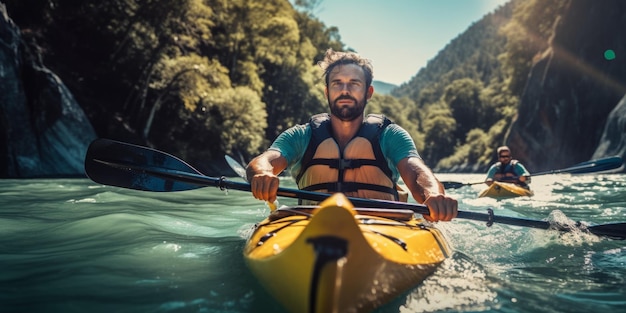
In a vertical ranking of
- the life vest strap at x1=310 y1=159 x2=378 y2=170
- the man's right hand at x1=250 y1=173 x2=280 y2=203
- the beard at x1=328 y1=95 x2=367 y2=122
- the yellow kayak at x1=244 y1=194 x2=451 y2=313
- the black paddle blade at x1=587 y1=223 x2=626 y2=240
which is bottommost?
the black paddle blade at x1=587 y1=223 x2=626 y2=240

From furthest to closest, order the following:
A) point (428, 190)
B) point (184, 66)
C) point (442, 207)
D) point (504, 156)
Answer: point (184, 66) < point (504, 156) < point (428, 190) < point (442, 207)

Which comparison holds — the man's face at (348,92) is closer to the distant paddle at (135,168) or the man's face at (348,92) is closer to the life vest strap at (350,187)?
the life vest strap at (350,187)

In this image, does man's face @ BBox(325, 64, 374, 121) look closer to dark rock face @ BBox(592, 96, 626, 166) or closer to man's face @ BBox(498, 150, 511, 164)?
man's face @ BBox(498, 150, 511, 164)

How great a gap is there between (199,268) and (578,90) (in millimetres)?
23226

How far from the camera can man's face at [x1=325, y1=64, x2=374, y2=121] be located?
3549 mm

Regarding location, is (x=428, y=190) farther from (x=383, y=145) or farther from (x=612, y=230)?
(x=612, y=230)

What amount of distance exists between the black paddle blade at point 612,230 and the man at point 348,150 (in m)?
1.52

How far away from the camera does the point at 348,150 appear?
11.1 ft

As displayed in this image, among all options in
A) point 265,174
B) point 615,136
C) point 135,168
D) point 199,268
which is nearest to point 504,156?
point 265,174

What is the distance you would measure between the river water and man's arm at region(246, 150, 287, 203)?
50 centimetres

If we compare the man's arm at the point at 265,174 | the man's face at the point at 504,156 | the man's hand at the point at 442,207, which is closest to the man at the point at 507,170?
the man's face at the point at 504,156

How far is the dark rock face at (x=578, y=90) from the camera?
685 inches

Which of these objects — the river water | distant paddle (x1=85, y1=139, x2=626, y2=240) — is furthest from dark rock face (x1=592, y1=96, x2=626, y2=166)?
distant paddle (x1=85, y1=139, x2=626, y2=240)

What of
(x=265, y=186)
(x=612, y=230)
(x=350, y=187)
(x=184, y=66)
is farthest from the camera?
(x=184, y=66)
